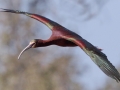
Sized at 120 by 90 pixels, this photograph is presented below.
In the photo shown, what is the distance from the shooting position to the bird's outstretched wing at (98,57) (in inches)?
382

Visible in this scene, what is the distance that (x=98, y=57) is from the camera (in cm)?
994

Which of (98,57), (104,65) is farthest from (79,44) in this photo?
(104,65)


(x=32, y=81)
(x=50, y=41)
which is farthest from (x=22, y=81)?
(x=50, y=41)

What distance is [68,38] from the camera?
1018cm

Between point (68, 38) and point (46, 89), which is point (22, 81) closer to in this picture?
point (46, 89)

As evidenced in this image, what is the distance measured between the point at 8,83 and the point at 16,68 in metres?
0.64

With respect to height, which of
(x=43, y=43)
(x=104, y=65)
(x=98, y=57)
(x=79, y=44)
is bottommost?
(x=104, y=65)

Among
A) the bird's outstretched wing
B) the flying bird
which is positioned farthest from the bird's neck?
the bird's outstretched wing

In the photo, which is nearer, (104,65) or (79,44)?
(104,65)

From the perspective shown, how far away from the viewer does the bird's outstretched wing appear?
9.70m

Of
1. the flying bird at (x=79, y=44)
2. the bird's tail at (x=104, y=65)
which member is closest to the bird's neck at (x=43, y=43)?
the flying bird at (x=79, y=44)

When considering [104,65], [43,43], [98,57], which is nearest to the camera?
[104,65]

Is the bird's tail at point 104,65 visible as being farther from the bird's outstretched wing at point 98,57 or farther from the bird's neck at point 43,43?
the bird's neck at point 43,43

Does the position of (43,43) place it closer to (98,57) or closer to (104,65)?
(98,57)
